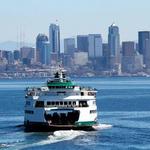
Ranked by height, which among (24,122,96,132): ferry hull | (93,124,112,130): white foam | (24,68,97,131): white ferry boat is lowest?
(93,124,112,130): white foam

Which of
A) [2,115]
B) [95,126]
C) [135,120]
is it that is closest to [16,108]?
[2,115]

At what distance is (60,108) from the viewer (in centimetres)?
9962

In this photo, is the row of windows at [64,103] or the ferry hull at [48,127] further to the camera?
the row of windows at [64,103]

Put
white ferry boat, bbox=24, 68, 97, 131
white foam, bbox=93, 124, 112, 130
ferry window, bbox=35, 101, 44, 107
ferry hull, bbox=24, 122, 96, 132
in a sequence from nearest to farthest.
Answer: ferry hull, bbox=24, 122, 96, 132
white ferry boat, bbox=24, 68, 97, 131
ferry window, bbox=35, 101, 44, 107
white foam, bbox=93, 124, 112, 130

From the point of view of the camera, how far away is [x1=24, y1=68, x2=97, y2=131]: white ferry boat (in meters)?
99.0

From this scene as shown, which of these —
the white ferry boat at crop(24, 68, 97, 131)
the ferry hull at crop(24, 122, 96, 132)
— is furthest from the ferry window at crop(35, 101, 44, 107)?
the ferry hull at crop(24, 122, 96, 132)

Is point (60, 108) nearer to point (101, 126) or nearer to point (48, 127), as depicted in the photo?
point (48, 127)

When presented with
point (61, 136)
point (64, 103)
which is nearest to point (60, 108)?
point (64, 103)

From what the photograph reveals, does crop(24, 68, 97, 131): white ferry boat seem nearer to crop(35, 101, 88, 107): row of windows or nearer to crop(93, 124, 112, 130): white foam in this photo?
crop(35, 101, 88, 107): row of windows

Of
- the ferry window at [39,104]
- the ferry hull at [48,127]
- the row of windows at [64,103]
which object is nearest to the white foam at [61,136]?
the ferry hull at [48,127]

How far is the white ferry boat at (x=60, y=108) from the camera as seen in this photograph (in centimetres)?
9900

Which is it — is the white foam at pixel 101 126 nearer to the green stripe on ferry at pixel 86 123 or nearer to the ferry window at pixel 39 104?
the green stripe on ferry at pixel 86 123

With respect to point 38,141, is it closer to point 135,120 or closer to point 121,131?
point 121,131

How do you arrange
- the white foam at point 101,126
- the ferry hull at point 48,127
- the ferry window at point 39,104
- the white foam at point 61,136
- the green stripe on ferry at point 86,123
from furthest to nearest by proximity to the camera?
the white foam at point 101,126, the ferry window at point 39,104, the green stripe on ferry at point 86,123, the ferry hull at point 48,127, the white foam at point 61,136
